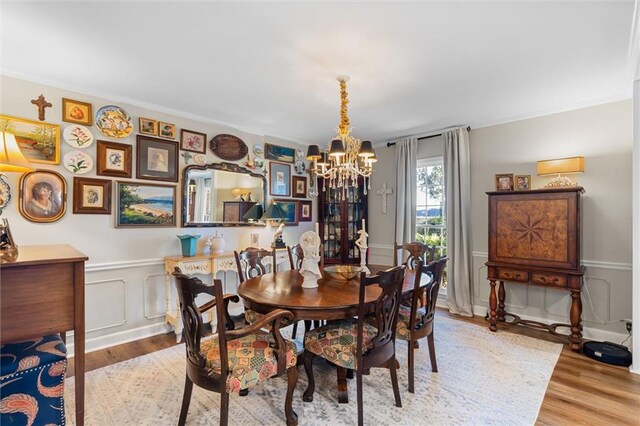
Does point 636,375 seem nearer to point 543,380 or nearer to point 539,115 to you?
point 543,380

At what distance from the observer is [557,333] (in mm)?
3352

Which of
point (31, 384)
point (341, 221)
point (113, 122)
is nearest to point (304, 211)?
point (341, 221)

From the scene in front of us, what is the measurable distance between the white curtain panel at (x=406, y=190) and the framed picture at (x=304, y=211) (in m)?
1.45

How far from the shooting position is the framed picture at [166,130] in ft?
11.6

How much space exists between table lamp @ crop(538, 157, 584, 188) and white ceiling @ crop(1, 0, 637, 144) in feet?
2.09

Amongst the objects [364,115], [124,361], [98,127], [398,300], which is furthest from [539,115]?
[124,361]

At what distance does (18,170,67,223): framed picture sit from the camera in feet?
8.93

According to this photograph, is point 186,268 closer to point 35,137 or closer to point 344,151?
point 35,137

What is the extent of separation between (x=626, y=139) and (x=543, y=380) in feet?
8.56

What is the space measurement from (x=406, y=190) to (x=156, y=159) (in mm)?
3390

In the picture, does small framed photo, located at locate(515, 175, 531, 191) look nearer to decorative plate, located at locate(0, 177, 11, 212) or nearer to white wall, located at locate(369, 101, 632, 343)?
white wall, located at locate(369, 101, 632, 343)

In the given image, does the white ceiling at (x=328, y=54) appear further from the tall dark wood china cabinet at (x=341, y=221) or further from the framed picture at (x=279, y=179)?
the tall dark wood china cabinet at (x=341, y=221)

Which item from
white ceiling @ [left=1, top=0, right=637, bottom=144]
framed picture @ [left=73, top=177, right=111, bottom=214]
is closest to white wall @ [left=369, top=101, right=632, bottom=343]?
white ceiling @ [left=1, top=0, right=637, bottom=144]

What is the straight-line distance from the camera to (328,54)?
7.84 ft
